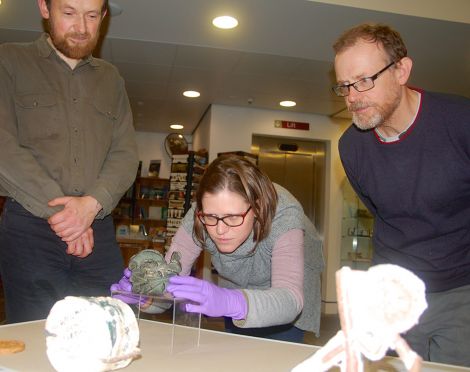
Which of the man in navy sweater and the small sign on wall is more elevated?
the small sign on wall

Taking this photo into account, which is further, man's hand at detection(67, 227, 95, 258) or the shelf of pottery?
the shelf of pottery

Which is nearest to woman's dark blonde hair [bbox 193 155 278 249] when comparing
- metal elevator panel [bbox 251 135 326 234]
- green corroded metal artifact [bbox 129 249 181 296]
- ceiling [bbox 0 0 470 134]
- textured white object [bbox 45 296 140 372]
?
green corroded metal artifact [bbox 129 249 181 296]

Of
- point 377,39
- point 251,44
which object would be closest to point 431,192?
point 377,39

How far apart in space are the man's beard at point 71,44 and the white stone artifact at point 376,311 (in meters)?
1.32

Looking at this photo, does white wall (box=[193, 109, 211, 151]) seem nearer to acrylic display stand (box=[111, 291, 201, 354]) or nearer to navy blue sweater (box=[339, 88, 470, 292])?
navy blue sweater (box=[339, 88, 470, 292])

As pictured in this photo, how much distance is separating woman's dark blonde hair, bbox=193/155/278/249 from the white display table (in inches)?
15.6

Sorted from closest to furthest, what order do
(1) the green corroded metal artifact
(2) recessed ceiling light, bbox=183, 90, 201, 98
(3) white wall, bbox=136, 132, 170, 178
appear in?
(1) the green corroded metal artifact, (2) recessed ceiling light, bbox=183, 90, 201, 98, (3) white wall, bbox=136, 132, 170, 178

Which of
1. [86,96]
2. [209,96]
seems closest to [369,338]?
[86,96]

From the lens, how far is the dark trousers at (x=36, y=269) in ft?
4.60

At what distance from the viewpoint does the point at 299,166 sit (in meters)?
6.52

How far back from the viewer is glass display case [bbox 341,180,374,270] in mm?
6301

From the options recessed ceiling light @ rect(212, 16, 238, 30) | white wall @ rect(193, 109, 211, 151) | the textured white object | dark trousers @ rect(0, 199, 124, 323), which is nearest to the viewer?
the textured white object

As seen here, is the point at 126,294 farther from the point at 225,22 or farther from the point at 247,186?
the point at 225,22

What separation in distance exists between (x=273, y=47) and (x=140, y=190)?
14.9 ft
